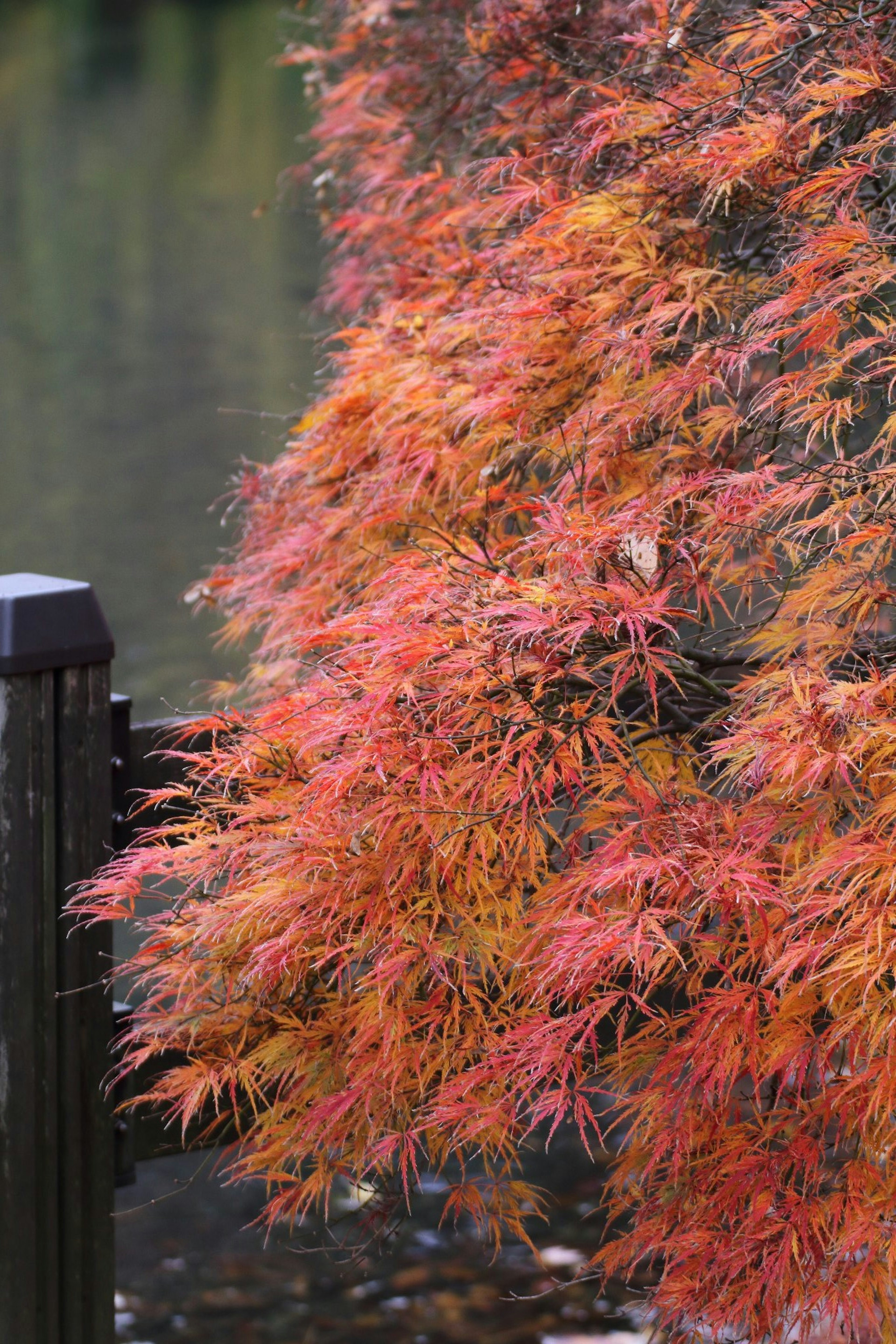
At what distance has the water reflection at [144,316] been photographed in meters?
7.33

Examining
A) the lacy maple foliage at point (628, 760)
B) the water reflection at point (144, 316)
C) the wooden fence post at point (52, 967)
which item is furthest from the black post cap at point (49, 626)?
the water reflection at point (144, 316)

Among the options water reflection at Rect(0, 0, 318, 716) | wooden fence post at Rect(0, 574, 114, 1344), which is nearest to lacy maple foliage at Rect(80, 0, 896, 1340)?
wooden fence post at Rect(0, 574, 114, 1344)

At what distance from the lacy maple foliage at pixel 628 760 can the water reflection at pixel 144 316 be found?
1.04 metres

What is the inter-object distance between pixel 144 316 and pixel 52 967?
11040 mm

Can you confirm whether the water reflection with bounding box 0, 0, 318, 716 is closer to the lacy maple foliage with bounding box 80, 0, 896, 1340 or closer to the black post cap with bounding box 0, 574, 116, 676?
the lacy maple foliage with bounding box 80, 0, 896, 1340

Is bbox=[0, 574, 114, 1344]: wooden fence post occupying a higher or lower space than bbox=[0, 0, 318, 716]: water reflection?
lower

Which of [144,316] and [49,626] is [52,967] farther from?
[144,316]

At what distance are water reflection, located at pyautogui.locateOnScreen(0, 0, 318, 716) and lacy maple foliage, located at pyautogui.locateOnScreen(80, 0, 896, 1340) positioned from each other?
104 cm

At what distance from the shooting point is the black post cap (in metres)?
1.69

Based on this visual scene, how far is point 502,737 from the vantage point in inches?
57.5

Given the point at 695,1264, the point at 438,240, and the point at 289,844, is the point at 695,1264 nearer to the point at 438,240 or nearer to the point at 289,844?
the point at 289,844

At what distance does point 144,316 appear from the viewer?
39.7ft

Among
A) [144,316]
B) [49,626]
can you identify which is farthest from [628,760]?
[144,316]

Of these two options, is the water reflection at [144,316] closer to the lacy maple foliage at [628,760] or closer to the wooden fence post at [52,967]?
the lacy maple foliage at [628,760]
